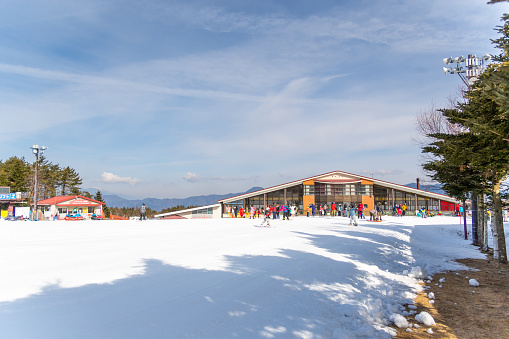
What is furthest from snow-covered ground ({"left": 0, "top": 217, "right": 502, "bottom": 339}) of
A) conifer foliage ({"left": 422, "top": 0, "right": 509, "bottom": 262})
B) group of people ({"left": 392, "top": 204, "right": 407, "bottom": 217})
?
group of people ({"left": 392, "top": 204, "right": 407, "bottom": 217})

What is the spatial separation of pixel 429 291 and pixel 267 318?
5107 mm

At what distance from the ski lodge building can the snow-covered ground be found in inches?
1294

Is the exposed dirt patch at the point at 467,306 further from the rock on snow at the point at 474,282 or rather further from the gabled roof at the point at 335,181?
the gabled roof at the point at 335,181

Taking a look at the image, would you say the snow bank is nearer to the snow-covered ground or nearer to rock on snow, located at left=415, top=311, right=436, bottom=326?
the snow-covered ground

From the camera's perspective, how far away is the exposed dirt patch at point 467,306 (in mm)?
5363

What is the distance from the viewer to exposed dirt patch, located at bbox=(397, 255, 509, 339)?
5363 mm

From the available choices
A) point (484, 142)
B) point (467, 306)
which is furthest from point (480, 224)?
point (467, 306)

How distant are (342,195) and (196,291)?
39.7m

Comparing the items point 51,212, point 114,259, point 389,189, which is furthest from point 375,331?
point 51,212

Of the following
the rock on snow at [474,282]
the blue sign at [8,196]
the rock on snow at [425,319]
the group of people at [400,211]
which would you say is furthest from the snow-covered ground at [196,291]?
the blue sign at [8,196]

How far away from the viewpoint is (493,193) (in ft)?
37.6

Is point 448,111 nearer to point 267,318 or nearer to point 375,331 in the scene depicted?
point 375,331

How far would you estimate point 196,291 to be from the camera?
5.68 meters

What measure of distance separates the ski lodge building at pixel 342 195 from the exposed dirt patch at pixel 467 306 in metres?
33.0
